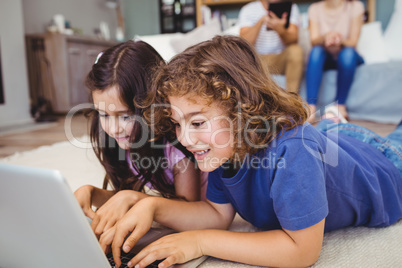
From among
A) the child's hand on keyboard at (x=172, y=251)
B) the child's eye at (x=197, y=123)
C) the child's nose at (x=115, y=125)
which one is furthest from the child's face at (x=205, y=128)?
the child's nose at (x=115, y=125)

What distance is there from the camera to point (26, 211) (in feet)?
1.35

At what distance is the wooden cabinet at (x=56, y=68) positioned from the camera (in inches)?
124

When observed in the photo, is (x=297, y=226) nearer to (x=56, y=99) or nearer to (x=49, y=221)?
(x=49, y=221)

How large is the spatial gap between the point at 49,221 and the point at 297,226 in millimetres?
354

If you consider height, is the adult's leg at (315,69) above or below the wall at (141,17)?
below

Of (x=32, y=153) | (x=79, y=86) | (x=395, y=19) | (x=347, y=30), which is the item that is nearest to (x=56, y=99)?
(x=79, y=86)

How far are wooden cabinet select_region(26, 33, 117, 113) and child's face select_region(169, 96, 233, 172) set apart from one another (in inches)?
108

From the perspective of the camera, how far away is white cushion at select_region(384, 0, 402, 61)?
2.48m

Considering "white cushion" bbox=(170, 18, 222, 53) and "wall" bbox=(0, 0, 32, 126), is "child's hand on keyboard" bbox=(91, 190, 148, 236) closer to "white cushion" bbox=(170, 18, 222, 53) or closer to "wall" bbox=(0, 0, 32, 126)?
"white cushion" bbox=(170, 18, 222, 53)

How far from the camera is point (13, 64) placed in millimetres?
2820

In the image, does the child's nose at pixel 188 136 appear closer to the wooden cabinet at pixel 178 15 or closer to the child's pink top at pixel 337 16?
the child's pink top at pixel 337 16

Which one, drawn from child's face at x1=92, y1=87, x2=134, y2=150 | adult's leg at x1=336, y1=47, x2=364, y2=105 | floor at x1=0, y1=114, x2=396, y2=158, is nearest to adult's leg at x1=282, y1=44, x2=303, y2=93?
adult's leg at x1=336, y1=47, x2=364, y2=105

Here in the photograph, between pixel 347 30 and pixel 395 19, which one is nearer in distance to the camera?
pixel 347 30

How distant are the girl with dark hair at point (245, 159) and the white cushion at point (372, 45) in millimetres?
2123
